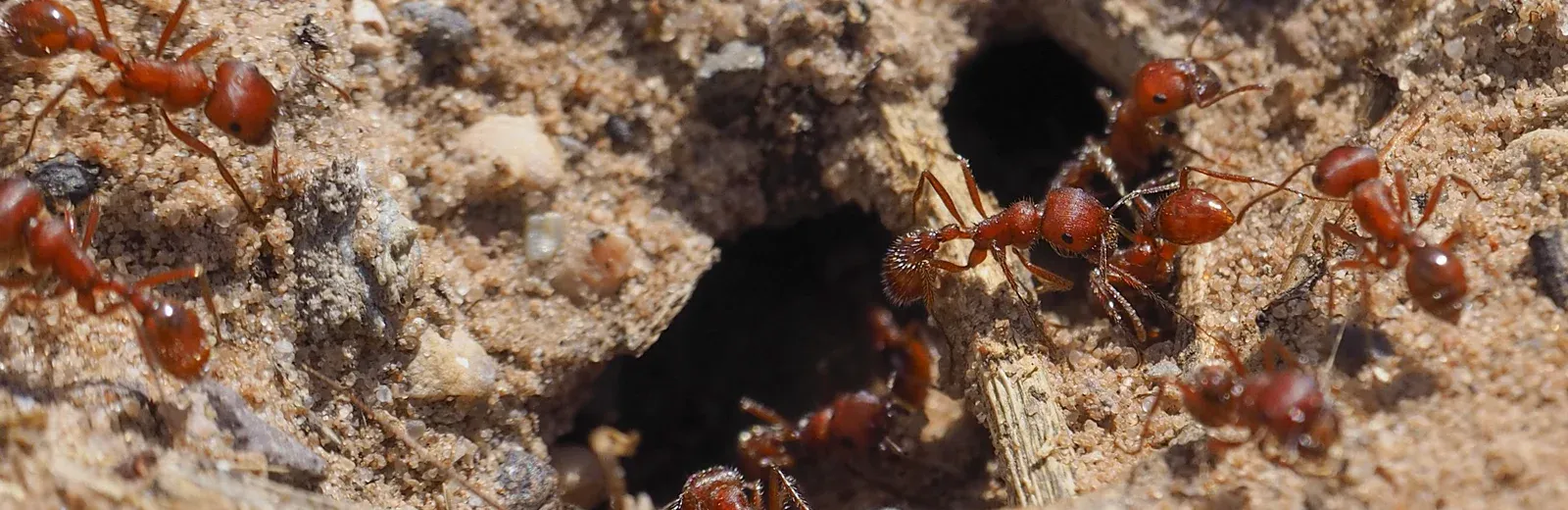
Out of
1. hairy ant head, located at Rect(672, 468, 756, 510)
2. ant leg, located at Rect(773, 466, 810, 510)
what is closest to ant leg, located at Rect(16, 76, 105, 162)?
hairy ant head, located at Rect(672, 468, 756, 510)

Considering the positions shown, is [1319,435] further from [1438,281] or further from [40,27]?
[40,27]

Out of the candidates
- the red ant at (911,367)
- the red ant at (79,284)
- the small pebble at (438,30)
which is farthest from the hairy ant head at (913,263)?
the red ant at (79,284)

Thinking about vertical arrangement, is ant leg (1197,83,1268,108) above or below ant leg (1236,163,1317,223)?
above

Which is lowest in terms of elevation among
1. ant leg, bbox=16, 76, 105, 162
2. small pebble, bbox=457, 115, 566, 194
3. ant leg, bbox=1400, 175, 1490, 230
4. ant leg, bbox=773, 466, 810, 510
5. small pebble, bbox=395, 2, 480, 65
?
ant leg, bbox=16, 76, 105, 162

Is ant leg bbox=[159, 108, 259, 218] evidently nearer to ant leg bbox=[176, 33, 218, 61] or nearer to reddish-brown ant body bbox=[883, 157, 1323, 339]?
ant leg bbox=[176, 33, 218, 61]

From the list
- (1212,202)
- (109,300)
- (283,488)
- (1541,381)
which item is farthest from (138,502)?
(1541,381)

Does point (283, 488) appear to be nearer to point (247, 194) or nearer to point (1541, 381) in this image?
point (247, 194)
